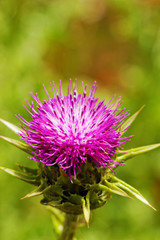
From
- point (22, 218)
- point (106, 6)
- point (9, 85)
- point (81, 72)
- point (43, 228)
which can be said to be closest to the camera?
point (43, 228)

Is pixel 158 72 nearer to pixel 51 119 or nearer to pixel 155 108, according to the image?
pixel 155 108

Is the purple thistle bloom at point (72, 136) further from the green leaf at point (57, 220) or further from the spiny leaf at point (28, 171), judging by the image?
the green leaf at point (57, 220)

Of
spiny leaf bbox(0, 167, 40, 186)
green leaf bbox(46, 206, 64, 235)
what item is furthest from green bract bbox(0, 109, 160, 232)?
green leaf bbox(46, 206, 64, 235)

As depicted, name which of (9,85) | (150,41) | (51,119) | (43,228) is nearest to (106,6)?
(150,41)

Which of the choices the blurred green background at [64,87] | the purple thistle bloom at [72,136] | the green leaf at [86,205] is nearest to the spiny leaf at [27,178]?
the purple thistle bloom at [72,136]

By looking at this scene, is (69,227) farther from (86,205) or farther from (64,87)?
(64,87)

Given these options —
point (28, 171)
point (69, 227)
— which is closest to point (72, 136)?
point (28, 171)
